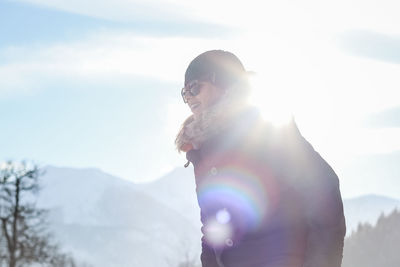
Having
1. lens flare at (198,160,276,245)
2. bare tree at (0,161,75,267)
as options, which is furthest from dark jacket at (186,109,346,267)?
bare tree at (0,161,75,267)

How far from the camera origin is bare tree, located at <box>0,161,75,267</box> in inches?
1702

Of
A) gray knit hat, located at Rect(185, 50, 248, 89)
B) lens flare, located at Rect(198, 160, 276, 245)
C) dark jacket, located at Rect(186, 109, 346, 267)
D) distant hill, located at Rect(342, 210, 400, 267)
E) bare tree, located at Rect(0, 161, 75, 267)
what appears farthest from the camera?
distant hill, located at Rect(342, 210, 400, 267)

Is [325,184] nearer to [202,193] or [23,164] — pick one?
[202,193]

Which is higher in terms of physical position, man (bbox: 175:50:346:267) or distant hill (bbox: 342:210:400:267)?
distant hill (bbox: 342:210:400:267)

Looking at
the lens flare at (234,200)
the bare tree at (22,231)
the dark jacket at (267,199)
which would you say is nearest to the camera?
the dark jacket at (267,199)

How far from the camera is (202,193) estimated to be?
3.17 m

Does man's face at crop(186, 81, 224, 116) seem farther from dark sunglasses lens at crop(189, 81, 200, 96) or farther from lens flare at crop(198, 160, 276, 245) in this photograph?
lens flare at crop(198, 160, 276, 245)

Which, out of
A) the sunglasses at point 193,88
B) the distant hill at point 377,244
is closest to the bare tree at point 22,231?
the sunglasses at point 193,88

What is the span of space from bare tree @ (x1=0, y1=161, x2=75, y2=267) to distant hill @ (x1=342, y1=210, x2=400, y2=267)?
79.6 metres

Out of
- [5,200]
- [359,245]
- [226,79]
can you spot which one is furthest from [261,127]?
[359,245]

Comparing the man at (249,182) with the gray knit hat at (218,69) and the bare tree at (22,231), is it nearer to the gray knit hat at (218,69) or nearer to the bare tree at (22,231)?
the gray knit hat at (218,69)

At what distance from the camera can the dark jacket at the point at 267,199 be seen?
8.65ft

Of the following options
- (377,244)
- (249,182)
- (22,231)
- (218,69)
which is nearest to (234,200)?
(249,182)

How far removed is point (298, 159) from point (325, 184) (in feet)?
0.50
